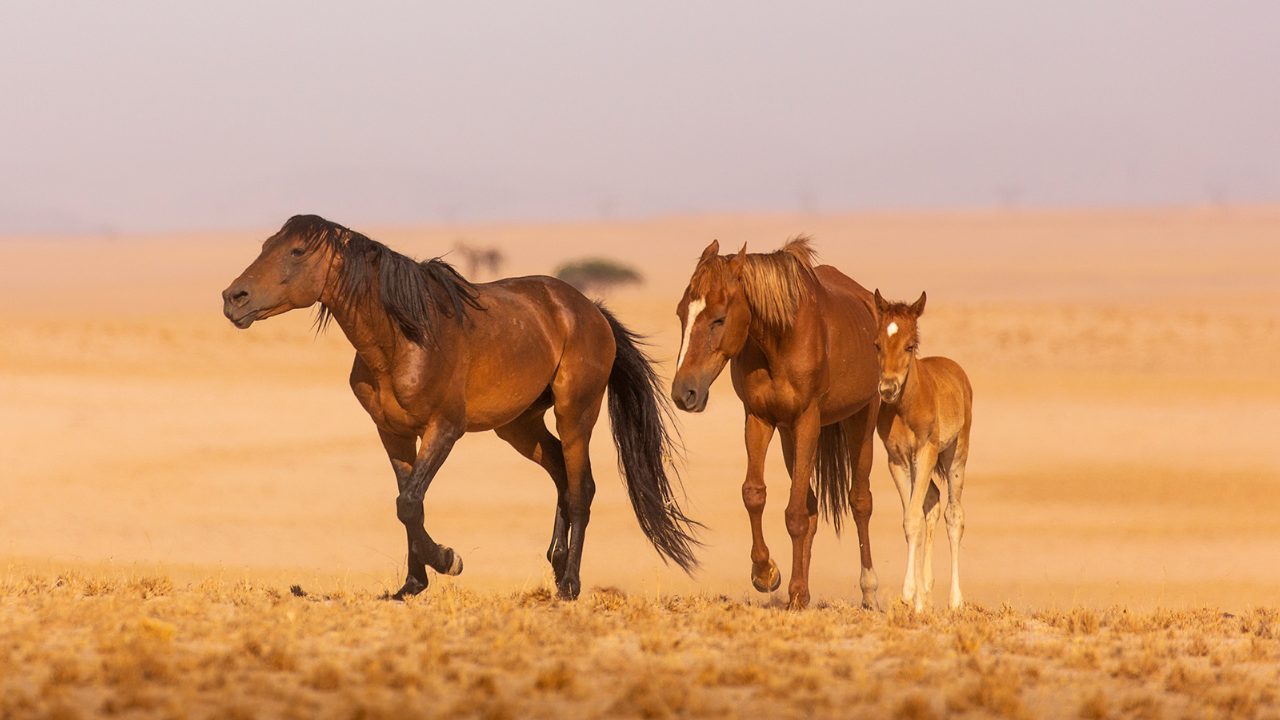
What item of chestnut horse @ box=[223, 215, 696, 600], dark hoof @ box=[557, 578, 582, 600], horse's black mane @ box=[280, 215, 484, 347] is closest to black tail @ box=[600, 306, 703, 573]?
chestnut horse @ box=[223, 215, 696, 600]

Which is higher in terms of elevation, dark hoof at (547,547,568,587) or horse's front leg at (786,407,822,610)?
horse's front leg at (786,407,822,610)

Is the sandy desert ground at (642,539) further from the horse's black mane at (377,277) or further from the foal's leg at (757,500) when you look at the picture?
the horse's black mane at (377,277)

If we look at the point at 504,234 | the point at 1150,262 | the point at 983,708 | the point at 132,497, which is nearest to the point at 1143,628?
the point at 983,708

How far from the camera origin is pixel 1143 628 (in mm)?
8562

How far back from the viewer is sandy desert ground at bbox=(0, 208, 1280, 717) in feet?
22.8

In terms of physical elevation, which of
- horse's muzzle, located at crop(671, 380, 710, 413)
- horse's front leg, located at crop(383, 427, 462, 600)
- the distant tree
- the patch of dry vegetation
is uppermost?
the distant tree

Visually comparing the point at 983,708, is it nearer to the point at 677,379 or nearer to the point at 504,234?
the point at 677,379

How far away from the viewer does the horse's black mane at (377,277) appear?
28.6ft

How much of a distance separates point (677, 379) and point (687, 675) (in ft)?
6.60

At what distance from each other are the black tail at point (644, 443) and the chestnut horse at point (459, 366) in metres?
0.01

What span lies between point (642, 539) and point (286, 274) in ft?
27.4

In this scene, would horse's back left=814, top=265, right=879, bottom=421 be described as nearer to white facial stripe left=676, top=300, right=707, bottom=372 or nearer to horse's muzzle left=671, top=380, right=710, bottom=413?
white facial stripe left=676, top=300, right=707, bottom=372

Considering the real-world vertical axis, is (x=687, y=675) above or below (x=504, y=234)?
below

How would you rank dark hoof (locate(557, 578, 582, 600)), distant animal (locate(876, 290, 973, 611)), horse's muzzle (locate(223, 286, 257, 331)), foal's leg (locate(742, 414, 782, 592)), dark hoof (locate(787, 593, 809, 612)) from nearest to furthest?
horse's muzzle (locate(223, 286, 257, 331)) → foal's leg (locate(742, 414, 782, 592)) → dark hoof (locate(787, 593, 809, 612)) → distant animal (locate(876, 290, 973, 611)) → dark hoof (locate(557, 578, 582, 600))
